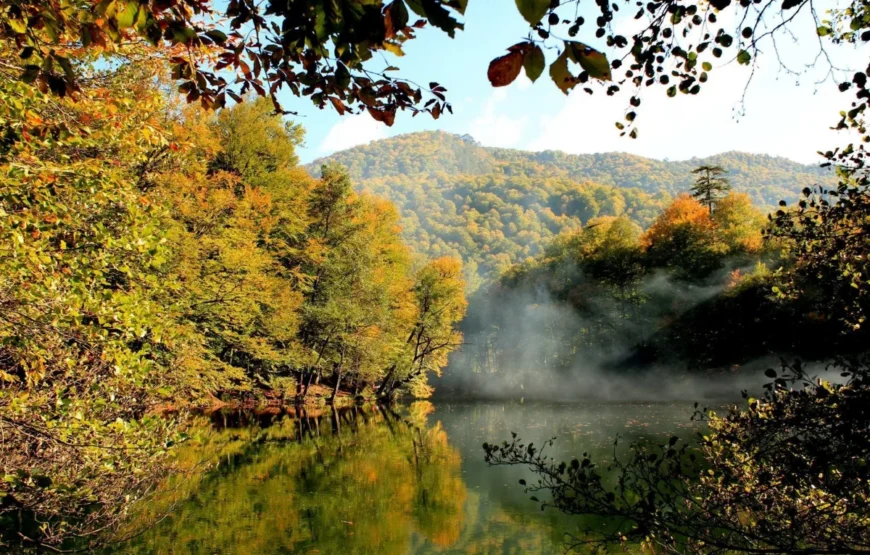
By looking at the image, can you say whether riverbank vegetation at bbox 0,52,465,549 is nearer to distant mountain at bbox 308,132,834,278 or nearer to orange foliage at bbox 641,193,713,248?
orange foliage at bbox 641,193,713,248

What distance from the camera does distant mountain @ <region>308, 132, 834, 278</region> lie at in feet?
346

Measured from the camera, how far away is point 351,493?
10.8 m

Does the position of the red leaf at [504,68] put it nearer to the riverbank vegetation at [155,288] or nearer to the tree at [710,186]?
the riverbank vegetation at [155,288]

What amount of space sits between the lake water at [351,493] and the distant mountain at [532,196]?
73.0m

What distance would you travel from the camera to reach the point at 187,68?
96.1 inches

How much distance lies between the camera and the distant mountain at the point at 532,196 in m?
105

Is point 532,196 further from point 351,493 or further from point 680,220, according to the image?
point 351,493

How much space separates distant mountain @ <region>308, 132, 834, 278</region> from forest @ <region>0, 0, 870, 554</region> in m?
57.4

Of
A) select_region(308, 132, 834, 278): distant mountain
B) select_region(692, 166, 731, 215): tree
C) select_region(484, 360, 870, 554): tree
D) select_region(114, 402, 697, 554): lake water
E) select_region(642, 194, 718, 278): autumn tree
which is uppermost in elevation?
select_region(308, 132, 834, 278): distant mountain

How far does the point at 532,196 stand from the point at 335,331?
103511mm

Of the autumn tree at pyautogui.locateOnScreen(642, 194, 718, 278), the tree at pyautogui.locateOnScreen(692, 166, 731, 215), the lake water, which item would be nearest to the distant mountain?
the tree at pyautogui.locateOnScreen(692, 166, 731, 215)

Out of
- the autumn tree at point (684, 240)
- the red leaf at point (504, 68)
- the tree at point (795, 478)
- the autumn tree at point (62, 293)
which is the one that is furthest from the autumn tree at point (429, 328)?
the red leaf at point (504, 68)

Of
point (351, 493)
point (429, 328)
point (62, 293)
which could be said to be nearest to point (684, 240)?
point (429, 328)

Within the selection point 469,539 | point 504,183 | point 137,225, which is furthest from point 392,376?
point 504,183
